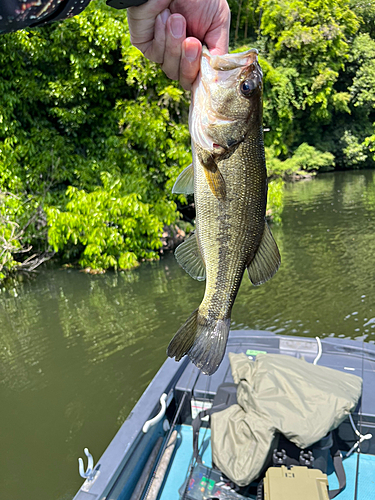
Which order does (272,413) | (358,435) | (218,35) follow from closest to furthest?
1. (218,35)
2. (272,413)
3. (358,435)

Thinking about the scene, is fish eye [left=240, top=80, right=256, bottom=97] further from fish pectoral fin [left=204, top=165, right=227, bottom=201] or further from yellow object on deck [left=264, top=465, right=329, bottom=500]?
yellow object on deck [left=264, top=465, right=329, bottom=500]

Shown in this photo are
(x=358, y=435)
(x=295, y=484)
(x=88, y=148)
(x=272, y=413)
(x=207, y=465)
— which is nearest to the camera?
(x=295, y=484)

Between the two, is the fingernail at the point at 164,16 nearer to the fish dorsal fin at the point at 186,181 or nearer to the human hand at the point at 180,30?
the human hand at the point at 180,30

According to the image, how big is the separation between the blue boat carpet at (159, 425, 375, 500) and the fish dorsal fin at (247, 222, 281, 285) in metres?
2.56

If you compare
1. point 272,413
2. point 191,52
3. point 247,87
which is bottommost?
point 272,413

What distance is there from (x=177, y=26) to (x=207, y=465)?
3.39m

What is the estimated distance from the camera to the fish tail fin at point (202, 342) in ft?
4.86

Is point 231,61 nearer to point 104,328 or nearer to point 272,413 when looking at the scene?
point 272,413

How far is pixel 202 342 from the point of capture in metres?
1.54

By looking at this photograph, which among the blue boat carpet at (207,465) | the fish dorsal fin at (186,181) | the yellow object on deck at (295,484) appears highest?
the fish dorsal fin at (186,181)

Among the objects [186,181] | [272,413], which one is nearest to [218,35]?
[186,181]

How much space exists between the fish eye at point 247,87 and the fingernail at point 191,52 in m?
0.20

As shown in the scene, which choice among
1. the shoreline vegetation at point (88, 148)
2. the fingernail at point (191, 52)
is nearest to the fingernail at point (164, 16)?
the fingernail at point (191, 52)

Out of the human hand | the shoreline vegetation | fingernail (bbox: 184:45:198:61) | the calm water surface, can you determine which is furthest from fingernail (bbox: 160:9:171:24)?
the shoreline vegetation
